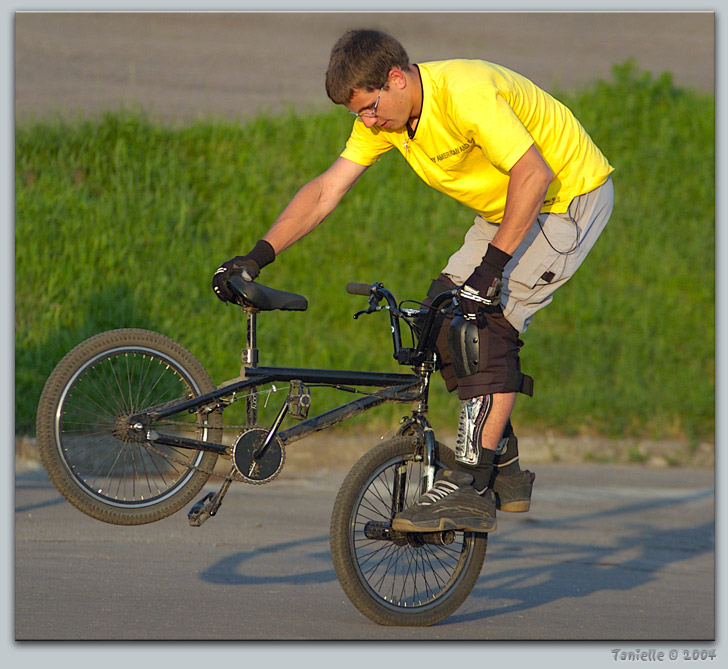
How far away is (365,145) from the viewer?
5.17m

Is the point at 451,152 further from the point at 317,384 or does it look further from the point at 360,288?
the point at 317,384

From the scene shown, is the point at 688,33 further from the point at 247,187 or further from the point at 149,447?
the point at 149,447

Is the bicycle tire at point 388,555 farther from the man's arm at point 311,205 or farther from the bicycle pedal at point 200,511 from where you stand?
the man's arm at point 311,205

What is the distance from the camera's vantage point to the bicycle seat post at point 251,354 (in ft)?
15.3

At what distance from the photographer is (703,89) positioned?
42.2 feet

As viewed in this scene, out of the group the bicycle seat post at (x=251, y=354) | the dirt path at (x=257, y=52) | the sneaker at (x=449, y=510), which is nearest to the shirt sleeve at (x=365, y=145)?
the bicycle seat post at (x=251, y=354)

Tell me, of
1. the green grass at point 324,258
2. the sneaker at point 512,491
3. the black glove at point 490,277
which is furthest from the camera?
the green grass at point 324,258

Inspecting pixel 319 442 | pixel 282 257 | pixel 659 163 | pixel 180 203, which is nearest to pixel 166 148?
pixel 180 203

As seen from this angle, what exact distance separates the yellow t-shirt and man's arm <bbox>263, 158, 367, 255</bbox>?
20 centimetres

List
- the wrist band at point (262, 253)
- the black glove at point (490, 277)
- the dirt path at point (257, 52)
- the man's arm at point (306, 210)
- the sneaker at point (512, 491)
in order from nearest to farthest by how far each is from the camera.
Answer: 1. the black glove at point (490, 277)
2. the wrist band at point (262, 253)
3. the man's arm at point (306, 210)
4. the sneaker at point (512, 491)
5. the dirt path at point (257, 52)

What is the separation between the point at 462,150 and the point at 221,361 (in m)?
4.83

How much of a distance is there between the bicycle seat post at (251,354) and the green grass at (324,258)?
422 centimetres

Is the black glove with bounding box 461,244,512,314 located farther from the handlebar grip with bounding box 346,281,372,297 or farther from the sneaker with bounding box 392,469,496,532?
the sneaker with bounding box 392,469,496,532

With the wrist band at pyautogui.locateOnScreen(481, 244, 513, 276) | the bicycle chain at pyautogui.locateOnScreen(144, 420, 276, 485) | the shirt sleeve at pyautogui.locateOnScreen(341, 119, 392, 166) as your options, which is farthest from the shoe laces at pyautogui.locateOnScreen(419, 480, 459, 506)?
the shirt sleeve at pyautogui.locateOnScreen(341, 119, 392, 166)
